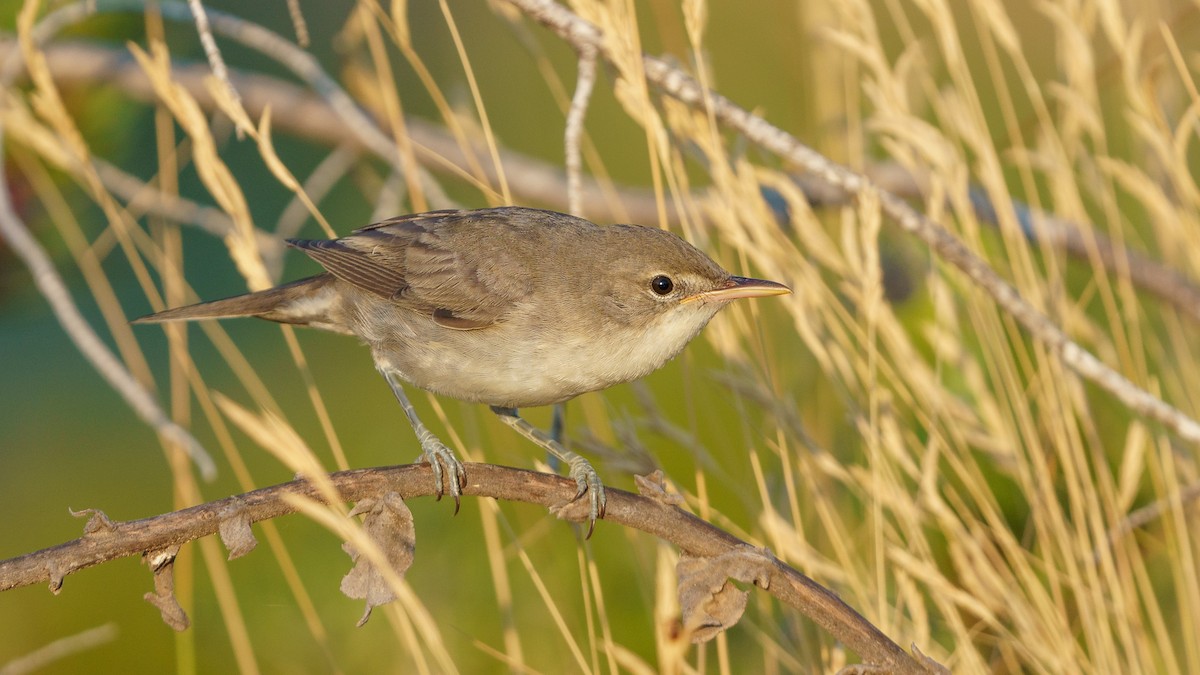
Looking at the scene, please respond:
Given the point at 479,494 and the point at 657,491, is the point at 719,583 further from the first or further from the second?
the point at 479,494

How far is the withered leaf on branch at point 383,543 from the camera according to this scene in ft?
4.05

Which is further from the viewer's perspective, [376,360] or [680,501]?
[376,360]

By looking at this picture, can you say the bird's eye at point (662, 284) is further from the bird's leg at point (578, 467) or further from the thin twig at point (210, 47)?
the thin twig at point (210, 47)

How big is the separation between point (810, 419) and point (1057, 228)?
79cm

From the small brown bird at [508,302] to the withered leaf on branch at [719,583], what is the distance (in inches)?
17.0

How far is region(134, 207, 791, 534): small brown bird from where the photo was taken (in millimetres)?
1805

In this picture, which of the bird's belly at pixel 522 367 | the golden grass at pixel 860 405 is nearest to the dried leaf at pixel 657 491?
the golden grass at pixel 860 405

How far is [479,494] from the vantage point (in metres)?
1.36

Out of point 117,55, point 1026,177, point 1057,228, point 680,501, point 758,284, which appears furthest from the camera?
point 117,55

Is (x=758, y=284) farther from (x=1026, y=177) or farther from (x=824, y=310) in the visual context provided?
(x=1026, y=177)

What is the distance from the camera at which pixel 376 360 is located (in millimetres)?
2078

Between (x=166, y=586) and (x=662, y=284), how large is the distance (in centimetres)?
103

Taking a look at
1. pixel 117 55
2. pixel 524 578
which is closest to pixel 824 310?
pixel 524 578

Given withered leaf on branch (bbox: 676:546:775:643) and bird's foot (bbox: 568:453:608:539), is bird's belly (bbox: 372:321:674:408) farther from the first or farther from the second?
withered leaf on branch (bbox: 676:546:775:643)
